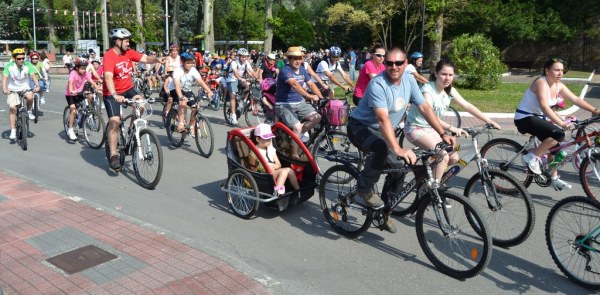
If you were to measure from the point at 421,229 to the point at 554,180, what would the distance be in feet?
8.87

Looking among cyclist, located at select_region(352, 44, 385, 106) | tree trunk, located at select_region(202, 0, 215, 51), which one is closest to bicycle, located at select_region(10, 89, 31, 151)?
cyclist, located at select_region(352, 44, 385, 106)

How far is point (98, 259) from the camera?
183 inches

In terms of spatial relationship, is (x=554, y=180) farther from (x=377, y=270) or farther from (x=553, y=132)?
(x=377, y=270)

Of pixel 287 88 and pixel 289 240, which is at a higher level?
pixel 287 88

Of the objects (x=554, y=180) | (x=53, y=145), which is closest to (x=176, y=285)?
(x=554, y=180)

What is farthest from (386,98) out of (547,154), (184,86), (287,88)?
(184,86)

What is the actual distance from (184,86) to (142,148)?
9.41 ft

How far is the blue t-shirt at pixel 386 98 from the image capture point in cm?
453

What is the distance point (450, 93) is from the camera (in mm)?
5855

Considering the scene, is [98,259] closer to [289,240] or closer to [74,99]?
[289,240]

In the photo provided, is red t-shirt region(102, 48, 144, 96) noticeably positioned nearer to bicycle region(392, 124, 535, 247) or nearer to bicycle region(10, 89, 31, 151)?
bicycle region(10, 89, 31, 151)

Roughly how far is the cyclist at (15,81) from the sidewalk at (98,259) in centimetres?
490

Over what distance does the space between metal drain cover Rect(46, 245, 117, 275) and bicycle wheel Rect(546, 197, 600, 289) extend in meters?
3.76

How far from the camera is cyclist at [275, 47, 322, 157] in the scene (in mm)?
7379
